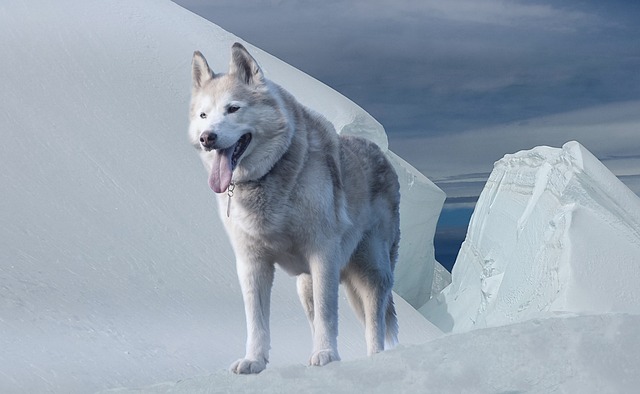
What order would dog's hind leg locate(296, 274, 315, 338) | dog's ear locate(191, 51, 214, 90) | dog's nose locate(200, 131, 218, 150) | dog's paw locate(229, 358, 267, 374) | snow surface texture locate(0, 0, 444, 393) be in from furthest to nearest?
snow surface texture locate(0, 0, 444, 393), dog's hind leg locate(296, 274, 315, 338), dog's ear locate(191, 51, 214, 90), dog's paw locate(229, 358, 267, 374), dog's nose locate(200, 131, 218, 150)

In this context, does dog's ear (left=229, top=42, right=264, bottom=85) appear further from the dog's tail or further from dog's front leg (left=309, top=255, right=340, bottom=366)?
the dog's tail

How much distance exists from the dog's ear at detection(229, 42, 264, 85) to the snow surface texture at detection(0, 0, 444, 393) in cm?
273

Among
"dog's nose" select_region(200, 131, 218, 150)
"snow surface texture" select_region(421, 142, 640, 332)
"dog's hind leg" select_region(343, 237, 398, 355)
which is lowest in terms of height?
"snow surface texture" select_region(421, 142, 640, 332)

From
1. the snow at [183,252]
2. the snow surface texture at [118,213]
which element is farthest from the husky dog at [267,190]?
the snow surface texture at [118,213]

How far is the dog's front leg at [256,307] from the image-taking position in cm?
359

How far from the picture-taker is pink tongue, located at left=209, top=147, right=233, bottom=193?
3.43 m

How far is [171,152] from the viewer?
30.1ft

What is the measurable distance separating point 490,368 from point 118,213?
201 inches

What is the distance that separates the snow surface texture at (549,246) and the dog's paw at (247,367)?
417 cm

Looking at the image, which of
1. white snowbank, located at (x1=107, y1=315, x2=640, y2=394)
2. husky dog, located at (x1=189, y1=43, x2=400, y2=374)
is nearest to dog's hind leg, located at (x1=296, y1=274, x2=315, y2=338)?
husky dog, located at (x1=189, y1=43, x2=400, y2=374)

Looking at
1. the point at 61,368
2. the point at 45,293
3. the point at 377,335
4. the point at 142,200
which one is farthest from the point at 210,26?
the point at 377,335

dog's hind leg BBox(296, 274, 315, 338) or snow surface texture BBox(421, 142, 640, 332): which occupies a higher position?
dog's hind leg BBox(296, 274, 315, 338)

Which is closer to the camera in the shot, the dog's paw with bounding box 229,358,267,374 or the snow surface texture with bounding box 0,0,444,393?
the dog's paw with bounding box 229,358,267,374

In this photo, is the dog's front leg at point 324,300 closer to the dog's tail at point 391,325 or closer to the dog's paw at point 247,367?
the dog's paw at point 247,367
